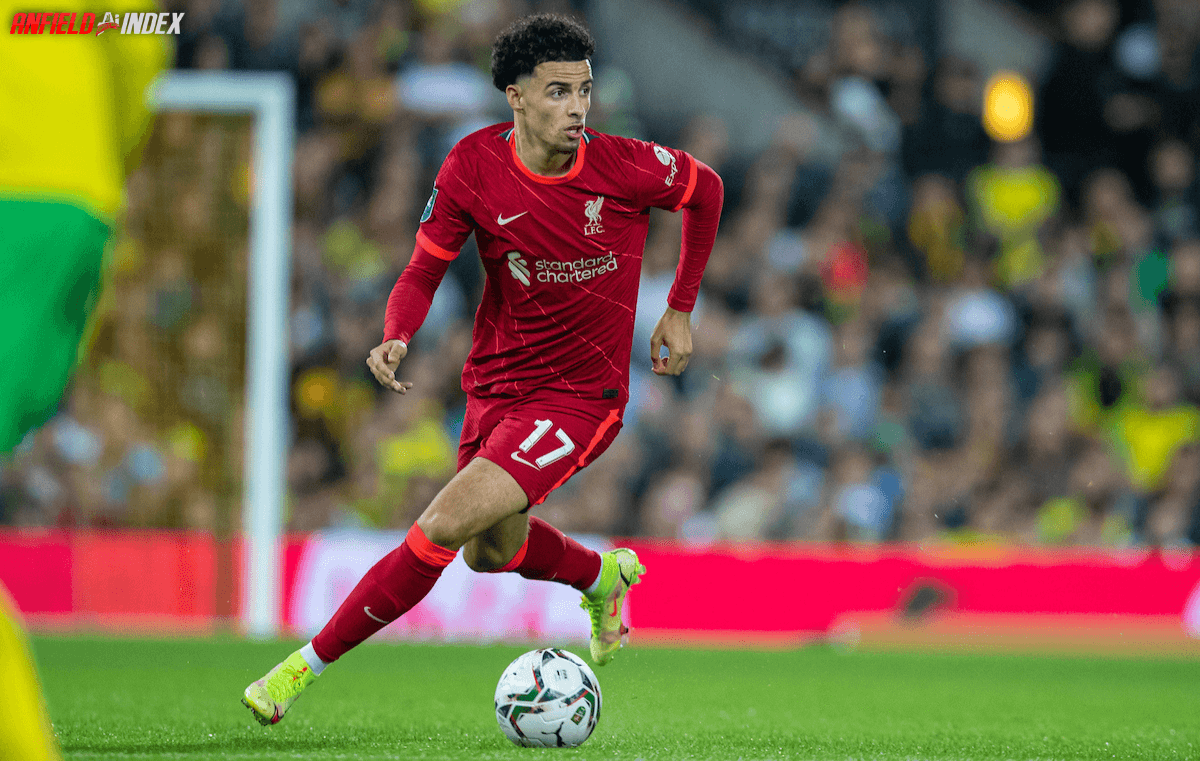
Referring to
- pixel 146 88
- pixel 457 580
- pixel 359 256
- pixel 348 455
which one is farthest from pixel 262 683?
pixel 359 256

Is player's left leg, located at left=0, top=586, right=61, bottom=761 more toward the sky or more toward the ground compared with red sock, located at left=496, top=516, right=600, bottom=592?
more toward the sky

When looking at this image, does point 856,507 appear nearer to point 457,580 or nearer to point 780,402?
point 780,402

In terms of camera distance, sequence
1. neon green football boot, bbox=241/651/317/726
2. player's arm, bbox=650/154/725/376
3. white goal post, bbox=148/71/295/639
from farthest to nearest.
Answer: white goal post, bbox=148/71/295/639, player's arm, bbox=650/154/725/376, neon green football boot, bbox=241/651/317/726

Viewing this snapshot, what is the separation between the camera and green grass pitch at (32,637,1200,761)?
4.77m

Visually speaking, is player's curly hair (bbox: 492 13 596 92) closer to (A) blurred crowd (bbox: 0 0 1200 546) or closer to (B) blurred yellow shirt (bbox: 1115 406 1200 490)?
(A) blurred crowd (bbox: 0 0 1200 546)

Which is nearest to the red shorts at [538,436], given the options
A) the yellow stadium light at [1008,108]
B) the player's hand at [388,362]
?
the player's hand at [388,362]

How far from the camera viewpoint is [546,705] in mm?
4754

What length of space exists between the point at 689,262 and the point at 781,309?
20.6 feet

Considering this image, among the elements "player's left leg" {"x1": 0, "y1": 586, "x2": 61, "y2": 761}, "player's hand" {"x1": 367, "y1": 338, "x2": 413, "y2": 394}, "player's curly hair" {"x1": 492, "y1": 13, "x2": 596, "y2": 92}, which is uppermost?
"player's curly hair" {"x1": 492, "y1": 13, "x2": 596, "y2": 92}

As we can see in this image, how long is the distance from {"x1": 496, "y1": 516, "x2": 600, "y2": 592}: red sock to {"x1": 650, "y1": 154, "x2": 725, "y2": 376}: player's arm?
728mm

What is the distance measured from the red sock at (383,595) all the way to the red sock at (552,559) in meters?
0.56

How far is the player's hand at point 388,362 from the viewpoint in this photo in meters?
4.55

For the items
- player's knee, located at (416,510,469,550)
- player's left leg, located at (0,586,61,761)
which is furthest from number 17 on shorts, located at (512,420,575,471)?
player's left leg, located at (0,586,61,761)

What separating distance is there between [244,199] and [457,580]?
119 inches
